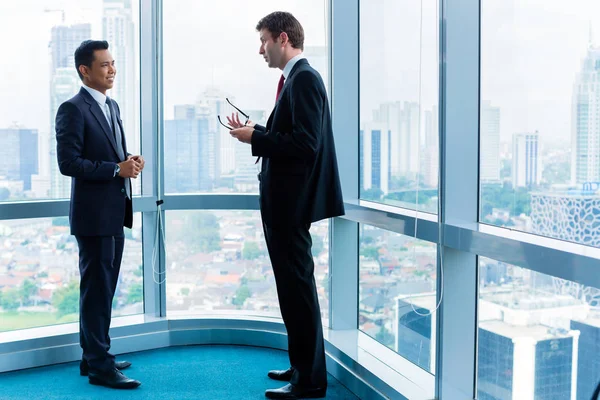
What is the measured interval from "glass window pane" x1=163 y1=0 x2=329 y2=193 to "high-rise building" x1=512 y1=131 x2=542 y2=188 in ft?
5.96

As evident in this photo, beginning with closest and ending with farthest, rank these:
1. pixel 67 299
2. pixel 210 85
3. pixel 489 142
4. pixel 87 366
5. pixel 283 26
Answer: pixel 489 142, pixel 283 26, pixel 87 366, pixel 67 299, pixel 210 85

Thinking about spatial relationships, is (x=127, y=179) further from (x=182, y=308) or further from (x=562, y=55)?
(x=562, y=55)

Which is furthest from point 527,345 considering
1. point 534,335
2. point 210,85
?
point 210,85

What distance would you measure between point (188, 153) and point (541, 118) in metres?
2.21

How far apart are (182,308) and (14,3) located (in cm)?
189

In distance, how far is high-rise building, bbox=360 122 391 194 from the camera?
3222 mm

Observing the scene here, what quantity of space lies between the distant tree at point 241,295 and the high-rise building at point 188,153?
0.62 m

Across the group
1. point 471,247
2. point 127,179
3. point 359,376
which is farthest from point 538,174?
point 127,179

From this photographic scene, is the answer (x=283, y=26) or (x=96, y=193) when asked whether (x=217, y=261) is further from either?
(x=283, y=26)

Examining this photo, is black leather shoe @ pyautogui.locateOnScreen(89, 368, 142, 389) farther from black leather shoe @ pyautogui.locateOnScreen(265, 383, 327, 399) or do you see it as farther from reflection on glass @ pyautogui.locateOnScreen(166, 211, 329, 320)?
reflection on glass @ pyautogui.locateOnScreen(166, 211, 329, 320)

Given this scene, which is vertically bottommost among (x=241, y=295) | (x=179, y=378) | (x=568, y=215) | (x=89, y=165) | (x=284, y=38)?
(x=179, y=378)

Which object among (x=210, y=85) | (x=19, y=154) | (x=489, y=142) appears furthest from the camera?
(x=210, y=85)

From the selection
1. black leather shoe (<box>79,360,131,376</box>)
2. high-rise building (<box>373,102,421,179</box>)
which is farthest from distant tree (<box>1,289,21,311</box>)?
high-rise building (<box>373,102,421,179</box>)

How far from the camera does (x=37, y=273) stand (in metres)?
3.54
